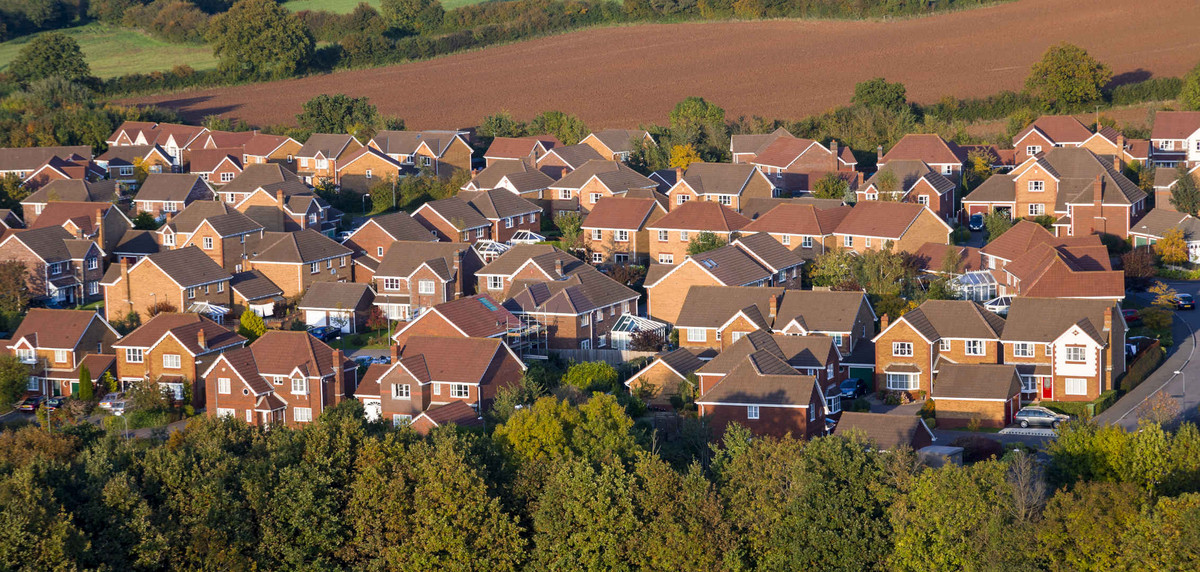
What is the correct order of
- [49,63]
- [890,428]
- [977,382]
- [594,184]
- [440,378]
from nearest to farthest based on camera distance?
1. [890,428]
2. [977,382]
3. [440,378]
4. [594,184]
5. [49,63]

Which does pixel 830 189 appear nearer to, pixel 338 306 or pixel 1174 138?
pixel 1174 138

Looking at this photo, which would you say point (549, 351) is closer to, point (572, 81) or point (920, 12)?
point (572, 81)

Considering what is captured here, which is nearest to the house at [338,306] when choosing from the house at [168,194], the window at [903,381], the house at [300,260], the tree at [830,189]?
the house at [300,260]

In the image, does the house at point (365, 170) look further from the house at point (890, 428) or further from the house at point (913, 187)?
the house at point (890, 428)

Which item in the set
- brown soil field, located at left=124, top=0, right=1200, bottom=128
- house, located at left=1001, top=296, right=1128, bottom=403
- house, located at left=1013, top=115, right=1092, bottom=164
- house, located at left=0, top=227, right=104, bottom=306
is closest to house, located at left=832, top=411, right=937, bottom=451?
house, located at left=1001, top=296, right=1128, bottom=403

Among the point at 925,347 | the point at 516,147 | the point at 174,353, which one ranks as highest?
the point at 516,147

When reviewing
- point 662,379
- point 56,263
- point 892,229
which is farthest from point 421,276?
point 892,229
